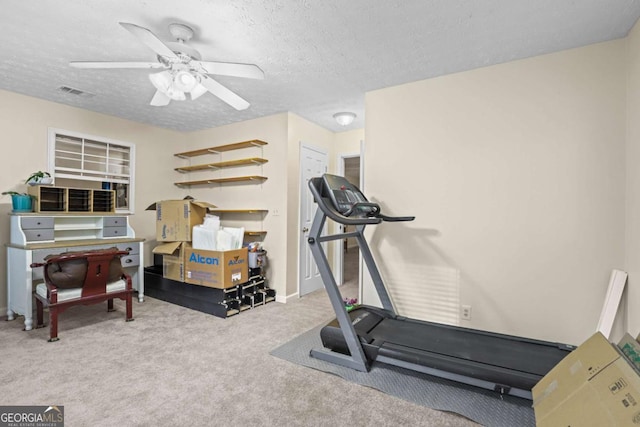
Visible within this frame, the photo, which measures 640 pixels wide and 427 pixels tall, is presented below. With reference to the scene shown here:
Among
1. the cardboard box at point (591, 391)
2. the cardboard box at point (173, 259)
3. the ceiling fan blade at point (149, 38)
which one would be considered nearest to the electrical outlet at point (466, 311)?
the cardboard box at point (591, 391)

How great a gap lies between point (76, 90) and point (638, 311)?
528 centimetres

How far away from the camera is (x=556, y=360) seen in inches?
77.7

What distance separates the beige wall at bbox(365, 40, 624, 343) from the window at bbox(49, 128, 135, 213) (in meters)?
3.65

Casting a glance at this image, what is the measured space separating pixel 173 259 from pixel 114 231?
817 mm

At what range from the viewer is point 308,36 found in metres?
2.22

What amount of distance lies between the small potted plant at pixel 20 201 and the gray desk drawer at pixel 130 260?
1073mm

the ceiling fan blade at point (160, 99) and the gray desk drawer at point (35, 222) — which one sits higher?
the ceiling fan blade at point (160, 99)

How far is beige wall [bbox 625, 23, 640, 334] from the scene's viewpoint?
1995 millimetres

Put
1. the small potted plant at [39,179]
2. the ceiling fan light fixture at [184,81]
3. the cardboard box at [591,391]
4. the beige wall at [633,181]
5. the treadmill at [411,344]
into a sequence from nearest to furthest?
the cardboard box at [591,391], the treadmill at [411,344], the beige wall at [633,181], the ceiling fan light fixture at [184,81], the small potted plant at [39,179]

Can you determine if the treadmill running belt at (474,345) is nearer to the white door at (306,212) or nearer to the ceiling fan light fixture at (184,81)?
the white door at (306,212)

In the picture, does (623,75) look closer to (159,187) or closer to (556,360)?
(556,360)

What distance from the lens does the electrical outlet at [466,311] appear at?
2707 mm

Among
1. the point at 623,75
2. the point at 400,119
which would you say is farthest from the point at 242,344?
the point at 623,75

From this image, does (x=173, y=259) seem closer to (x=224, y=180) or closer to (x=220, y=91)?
(x=224, y=180)
